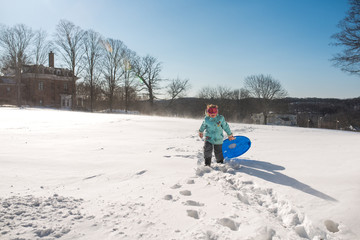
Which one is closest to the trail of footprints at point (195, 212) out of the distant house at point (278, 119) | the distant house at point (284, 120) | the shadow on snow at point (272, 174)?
the shadow on snow at point (272, 174)

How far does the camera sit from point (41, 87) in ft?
122

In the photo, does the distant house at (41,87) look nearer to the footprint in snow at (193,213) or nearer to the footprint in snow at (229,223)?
the footprint in snow at (193,213)

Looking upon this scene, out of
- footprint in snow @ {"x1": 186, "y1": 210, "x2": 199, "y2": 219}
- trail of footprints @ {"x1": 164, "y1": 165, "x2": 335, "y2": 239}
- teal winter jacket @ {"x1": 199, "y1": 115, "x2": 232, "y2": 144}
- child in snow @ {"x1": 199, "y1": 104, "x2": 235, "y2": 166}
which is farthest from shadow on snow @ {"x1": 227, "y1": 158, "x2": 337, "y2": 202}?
footprint in snow @ {"x1": 186, "y1": 210, "x2": 199, "y2": 219}

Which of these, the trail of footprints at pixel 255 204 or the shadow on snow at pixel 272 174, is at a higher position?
the shadow on snow at pixel 272 174

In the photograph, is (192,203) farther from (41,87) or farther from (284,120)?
(284,120)

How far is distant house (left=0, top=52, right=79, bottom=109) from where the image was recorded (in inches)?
1436

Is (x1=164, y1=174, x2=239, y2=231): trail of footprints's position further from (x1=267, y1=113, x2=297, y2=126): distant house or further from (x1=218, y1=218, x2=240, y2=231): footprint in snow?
(x1=267, y1=113, x2=297, y2=126): distant house

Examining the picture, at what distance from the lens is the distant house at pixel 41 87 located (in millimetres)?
36469

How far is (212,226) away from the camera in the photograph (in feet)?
5.88

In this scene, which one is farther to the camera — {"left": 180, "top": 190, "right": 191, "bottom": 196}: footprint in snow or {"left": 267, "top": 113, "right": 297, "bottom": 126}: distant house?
{"left": 267, "top": 113, "right": 297, "bottom": 126}: distant house

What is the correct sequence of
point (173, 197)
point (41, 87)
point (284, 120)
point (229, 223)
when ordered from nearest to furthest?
point (229, 223) < point (173, 197) < point (41, 87) < point (284, 120)

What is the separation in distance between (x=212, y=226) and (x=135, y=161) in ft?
7.80

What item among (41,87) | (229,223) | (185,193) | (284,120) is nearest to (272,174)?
(185,193)

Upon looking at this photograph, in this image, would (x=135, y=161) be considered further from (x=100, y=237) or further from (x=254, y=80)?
(x=254, y=80)
